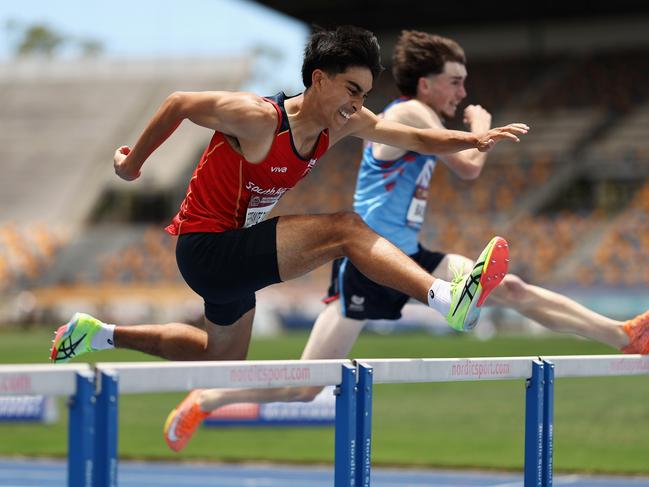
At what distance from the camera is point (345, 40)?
4.68 m

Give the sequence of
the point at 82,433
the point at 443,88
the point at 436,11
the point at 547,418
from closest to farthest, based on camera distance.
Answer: the point at 82,433 < the point at 547,418 < the point at 443,88 < the point at 436,11

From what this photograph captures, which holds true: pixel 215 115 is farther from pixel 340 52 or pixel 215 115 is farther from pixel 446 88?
pixel 446 88

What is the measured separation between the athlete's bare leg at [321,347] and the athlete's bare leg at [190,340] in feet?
2.21

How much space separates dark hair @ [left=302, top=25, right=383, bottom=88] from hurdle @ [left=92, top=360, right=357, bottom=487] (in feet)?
4.36

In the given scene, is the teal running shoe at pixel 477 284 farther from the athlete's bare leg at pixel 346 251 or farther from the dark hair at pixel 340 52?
the dark hair at pixel 340 52

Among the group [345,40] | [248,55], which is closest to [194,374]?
[345,40]

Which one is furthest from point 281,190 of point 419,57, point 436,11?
point 436,11

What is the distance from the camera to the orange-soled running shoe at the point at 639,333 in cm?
566

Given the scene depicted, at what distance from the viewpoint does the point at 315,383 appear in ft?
12.8

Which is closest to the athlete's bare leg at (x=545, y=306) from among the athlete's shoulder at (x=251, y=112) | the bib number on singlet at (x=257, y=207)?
the bib number on singlet at (x=257, y=207)

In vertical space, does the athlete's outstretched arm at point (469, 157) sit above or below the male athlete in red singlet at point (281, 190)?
above

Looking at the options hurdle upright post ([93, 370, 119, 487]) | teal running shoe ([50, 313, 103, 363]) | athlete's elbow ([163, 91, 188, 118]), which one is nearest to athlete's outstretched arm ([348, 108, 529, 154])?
athlete's elbow ([163, 91, 188, 118])

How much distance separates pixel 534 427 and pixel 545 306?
1306 mm

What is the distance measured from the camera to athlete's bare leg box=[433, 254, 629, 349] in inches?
232
